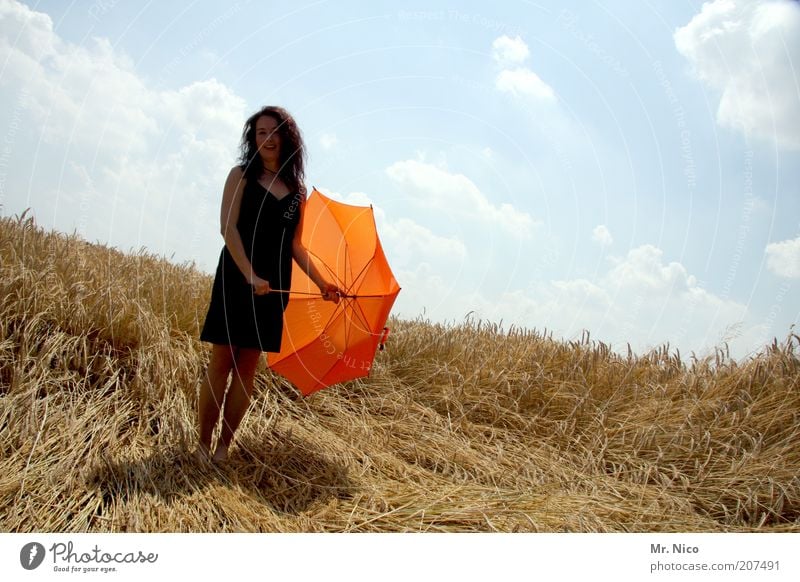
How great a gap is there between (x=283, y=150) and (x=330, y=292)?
0.73 meters

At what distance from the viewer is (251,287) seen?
9.59ft

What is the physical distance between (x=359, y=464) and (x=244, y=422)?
70 cm

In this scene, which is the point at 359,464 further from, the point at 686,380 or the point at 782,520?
the point at 686,380

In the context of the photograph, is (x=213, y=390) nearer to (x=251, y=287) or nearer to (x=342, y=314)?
(x=251, y=287)

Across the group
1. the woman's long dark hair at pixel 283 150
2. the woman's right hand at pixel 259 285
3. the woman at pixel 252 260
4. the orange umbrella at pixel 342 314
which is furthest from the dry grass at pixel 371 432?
the woman's long dark hair at pixel 283 150

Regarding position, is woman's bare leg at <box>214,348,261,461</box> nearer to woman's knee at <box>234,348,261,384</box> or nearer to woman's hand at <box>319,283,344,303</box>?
woman's knee at <box>234,348,261,384</box>

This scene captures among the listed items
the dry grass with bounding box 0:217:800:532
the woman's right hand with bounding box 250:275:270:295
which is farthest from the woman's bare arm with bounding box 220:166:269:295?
the dry grass with bounding box 0:217:800:532

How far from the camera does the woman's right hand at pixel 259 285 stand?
9.12 feet
